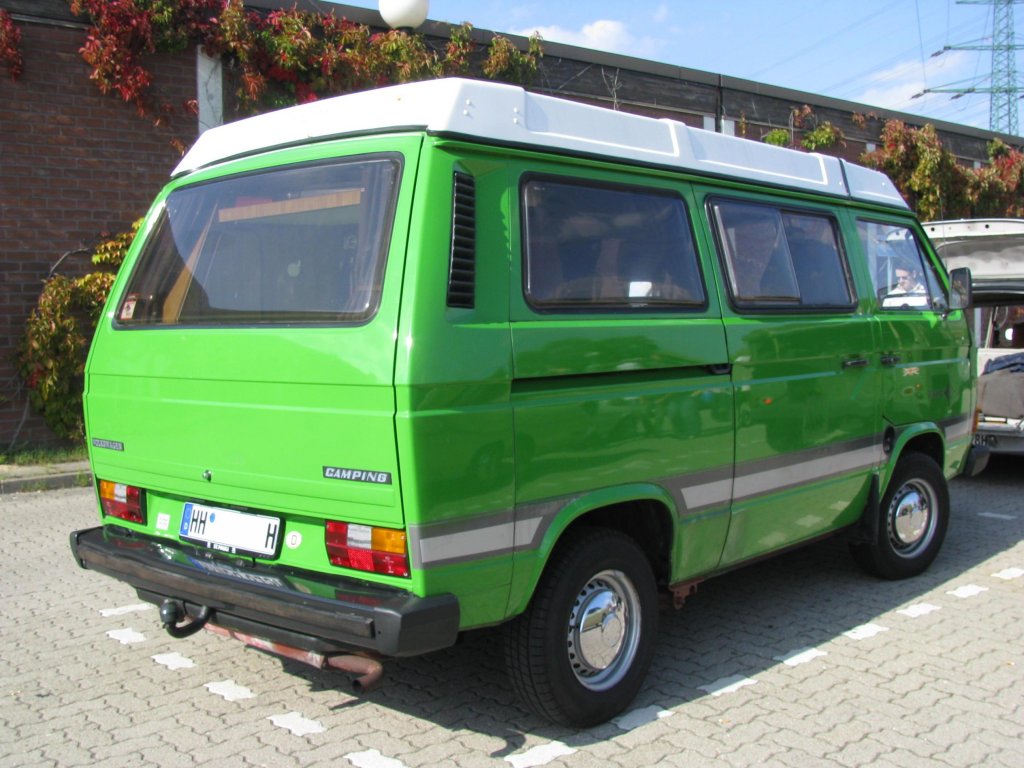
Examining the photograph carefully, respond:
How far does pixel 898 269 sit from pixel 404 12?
297 inches

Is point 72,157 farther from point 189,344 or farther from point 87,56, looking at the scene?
point 189,344

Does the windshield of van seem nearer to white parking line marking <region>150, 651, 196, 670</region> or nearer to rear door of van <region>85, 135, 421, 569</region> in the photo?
rear door of van <region>85, 135, 421, 569</region>

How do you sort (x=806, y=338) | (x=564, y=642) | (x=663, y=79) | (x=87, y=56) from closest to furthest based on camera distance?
(x=564, y=642) < (x=806, y=338) < (x=87, y=56) < (x=663, y=79)

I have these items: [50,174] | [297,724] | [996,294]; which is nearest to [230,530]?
[297,724]

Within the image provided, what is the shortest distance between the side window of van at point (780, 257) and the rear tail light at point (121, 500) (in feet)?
9.02

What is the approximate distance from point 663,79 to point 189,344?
12.5 metres

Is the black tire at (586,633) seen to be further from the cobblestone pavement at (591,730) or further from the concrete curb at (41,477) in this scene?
the concrete curb at (41,477)

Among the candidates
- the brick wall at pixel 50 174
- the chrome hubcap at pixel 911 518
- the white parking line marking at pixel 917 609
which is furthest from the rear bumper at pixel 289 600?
the brick wall at pixel 50 174

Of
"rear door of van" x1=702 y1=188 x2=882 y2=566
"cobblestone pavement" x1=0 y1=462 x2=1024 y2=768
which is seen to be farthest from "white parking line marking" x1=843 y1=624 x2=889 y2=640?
"rear door of van" x1=702 y1=188 x2=882 y2=566

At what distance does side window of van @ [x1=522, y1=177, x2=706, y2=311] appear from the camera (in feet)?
11.8

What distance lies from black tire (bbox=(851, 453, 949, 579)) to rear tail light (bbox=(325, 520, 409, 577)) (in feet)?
11.3

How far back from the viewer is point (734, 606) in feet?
17.6

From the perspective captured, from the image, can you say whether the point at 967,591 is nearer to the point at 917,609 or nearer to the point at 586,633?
the point at 917,609

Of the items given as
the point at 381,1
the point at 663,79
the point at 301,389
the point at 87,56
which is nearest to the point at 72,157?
the point at 87,56
